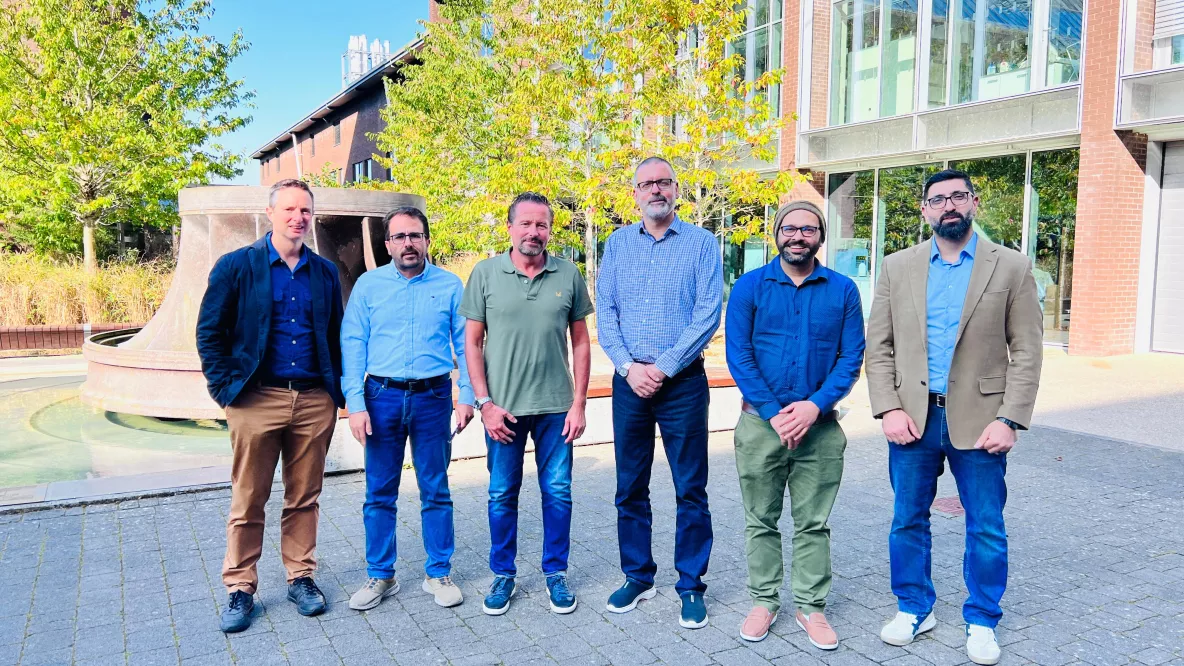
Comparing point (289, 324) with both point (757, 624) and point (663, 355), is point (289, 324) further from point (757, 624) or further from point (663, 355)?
point (757, 624)

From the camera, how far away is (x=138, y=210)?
21281 millimetres

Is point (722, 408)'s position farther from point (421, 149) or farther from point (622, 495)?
point (421, 149)

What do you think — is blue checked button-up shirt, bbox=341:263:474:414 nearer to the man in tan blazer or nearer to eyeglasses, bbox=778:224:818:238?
eyeglasses, bbox=778:224:818:238

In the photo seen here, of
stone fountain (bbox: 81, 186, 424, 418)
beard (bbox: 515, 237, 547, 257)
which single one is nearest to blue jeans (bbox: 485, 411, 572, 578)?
beard (bbox: 515, 237, 547, 257)

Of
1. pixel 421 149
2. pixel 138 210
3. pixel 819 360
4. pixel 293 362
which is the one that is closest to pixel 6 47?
pixel 138 210

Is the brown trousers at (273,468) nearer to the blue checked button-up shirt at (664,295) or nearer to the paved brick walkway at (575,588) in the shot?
the paved brick walkway at (575,588)

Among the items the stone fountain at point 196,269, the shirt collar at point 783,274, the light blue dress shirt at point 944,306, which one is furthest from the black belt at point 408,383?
the stone fountain at point 196,269

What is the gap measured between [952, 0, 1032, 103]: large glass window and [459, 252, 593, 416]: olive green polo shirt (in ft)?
45.1

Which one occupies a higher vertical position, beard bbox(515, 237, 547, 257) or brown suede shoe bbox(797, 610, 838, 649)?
beard bbox(515, 237, 547, 257)

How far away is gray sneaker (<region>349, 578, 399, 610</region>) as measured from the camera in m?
4.20

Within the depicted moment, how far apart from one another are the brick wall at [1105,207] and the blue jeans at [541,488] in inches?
498

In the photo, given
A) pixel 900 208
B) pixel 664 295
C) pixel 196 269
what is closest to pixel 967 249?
pixel 664 295

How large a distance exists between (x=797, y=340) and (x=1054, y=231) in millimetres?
13463

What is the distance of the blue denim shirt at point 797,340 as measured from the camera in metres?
3.79
